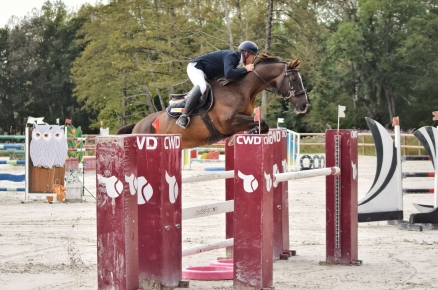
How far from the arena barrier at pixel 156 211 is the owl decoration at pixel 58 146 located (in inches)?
302

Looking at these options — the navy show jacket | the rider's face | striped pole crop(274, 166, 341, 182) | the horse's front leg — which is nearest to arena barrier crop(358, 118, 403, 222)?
the rider's face

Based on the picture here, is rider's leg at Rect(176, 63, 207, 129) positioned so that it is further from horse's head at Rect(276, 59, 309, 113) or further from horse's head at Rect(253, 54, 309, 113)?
horse's head at Rect(276, 59, 309, 113)

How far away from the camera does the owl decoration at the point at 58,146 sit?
12.5 metres

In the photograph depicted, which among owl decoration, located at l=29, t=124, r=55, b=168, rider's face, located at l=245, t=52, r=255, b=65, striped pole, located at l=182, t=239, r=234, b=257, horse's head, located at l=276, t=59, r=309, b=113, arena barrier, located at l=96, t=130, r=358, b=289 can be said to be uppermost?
rider's face, located at l=245, t=52, r=255, b=65

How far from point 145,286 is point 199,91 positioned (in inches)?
111

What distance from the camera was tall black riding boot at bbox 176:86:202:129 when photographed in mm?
7441

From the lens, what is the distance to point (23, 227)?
9234 millimetres

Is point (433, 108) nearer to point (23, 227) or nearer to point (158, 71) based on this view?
point (158, 71)

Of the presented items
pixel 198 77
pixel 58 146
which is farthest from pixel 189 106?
pixel 58 146

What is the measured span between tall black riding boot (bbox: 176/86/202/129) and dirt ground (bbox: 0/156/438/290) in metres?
1.17

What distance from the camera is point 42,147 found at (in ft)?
41.0

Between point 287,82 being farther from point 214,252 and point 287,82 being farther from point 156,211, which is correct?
point 156,211

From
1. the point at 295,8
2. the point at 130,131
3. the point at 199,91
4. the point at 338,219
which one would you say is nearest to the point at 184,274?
the point at 338,219

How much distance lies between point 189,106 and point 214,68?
17.8 inches
